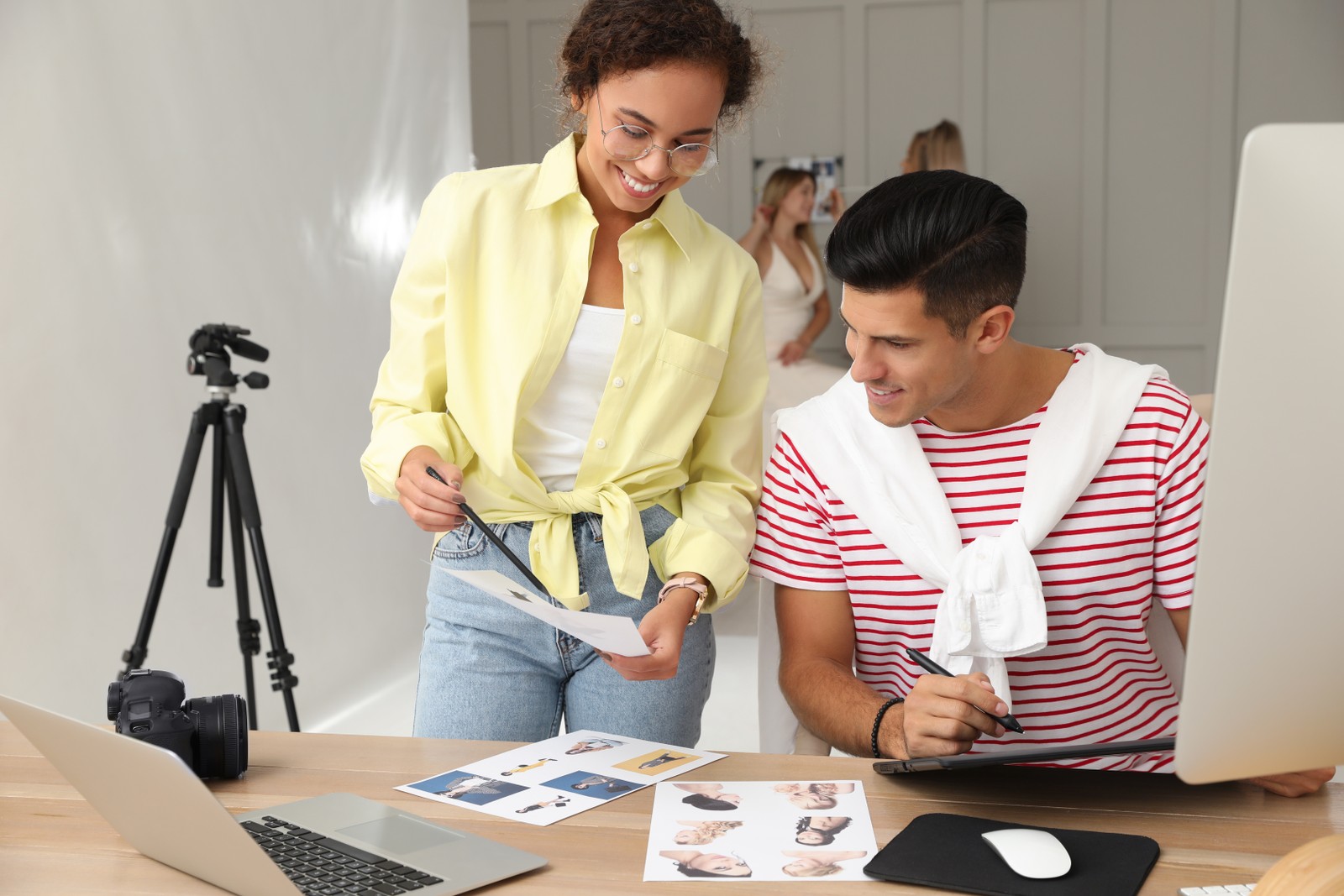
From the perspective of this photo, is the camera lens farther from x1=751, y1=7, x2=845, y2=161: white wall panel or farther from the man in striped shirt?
x1=751, y1=7, x2=845, y2=161: white wall panel

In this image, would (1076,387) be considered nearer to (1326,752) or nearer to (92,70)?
(1326,752)

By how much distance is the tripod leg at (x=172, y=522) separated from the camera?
2238 millimetres

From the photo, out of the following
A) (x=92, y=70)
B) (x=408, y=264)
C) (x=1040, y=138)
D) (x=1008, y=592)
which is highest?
(x=1040, y=138)

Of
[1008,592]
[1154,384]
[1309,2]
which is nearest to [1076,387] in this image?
[1154,384]

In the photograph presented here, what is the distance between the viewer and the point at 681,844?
3.07ft

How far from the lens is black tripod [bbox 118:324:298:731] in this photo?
232 centimetres

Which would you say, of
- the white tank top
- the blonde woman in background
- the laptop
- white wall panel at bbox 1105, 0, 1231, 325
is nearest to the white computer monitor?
the laptop

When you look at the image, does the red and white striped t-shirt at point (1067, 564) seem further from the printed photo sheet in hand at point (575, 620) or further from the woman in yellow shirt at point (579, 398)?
the printed photo sheet in hand at point (575, 620)

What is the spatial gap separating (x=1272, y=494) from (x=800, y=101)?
5.76 metres

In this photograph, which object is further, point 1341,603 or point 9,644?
point 9,644

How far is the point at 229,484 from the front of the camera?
8.03 feet

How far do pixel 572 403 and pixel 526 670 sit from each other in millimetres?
341

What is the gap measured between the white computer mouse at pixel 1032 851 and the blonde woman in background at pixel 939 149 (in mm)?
5096

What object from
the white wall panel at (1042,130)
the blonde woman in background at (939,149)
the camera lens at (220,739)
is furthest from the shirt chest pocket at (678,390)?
the white wall panel at (1042,130)
